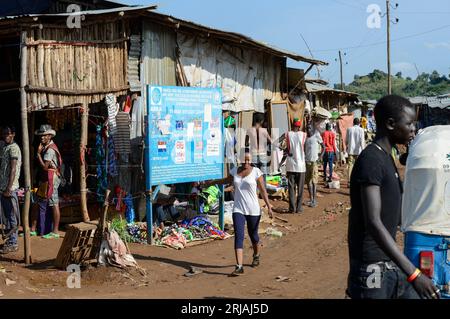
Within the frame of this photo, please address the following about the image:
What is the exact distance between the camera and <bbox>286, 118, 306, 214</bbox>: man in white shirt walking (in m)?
14.3

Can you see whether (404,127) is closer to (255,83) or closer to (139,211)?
(139,211)

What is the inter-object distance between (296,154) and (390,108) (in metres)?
10.4

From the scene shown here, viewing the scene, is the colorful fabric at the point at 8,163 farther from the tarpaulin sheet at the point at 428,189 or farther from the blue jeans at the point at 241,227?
the tarpaulin sheet at the point at 428,189

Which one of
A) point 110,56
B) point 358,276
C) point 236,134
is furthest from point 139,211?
point 358,276

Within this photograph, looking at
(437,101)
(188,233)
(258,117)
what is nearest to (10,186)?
(188,233)

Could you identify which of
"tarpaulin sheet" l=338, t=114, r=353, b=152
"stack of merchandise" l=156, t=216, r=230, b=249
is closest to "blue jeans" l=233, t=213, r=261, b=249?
"stack of merchandise" l=156, t=216, r=230, b=249

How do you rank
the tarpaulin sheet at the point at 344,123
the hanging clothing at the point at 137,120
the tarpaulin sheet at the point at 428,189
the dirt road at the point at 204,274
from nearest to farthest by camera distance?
the tarpaulin sheet at the point at 428,189 < the dirt road at the point at 204,274 < the hanging clothing at the point at 137,120 < the tarpaulin sheet at the point at 344,123

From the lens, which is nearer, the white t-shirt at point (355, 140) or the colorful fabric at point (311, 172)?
the colorful fabric at point (311, 172)

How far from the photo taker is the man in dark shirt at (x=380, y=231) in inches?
139

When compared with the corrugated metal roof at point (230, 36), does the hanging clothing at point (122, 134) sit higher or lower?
lower

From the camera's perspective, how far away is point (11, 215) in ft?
31.6

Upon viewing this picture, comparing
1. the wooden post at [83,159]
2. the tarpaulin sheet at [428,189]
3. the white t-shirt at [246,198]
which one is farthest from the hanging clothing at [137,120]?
the tarpaulin sheet at [428,189]

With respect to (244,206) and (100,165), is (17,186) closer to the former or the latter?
(100,165)

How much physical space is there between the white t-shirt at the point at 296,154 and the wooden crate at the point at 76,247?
6553 millimetres
